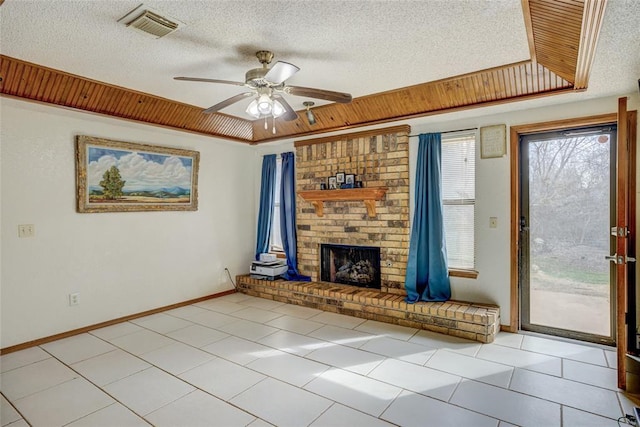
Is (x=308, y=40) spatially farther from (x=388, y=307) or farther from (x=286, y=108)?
(x=388, y=307)

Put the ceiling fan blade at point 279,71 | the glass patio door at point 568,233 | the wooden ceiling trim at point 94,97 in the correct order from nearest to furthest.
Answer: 1. the ceiling fan blade at point 279,71
2. the wooden ceiling trim at point 94,97
3. the glass patio door at point 568,233

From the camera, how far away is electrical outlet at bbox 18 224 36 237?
131 inches

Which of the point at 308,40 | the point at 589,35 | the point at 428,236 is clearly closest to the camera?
the point at 589,35

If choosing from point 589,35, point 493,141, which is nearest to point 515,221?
point 493,141

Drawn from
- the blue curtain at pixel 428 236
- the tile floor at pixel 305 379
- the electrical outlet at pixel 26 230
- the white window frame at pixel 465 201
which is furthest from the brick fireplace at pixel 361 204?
the electrical outlet at pixel 26 230

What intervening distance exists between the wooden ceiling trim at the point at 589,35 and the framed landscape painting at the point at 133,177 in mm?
4228

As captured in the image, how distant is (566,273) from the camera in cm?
345

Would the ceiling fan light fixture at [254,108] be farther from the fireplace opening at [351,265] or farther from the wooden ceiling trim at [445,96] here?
the fireplace opening at [351,265]

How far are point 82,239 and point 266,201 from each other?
8.11 ft

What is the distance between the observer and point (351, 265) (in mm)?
4734

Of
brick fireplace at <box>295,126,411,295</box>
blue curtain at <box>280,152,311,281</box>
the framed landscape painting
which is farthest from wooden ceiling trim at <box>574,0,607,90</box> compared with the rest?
the framed landscape painting

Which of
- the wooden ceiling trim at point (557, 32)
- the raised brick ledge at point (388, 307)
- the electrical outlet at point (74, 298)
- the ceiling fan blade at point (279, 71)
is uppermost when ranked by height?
the wooden ceiling trim at point (557, 32)

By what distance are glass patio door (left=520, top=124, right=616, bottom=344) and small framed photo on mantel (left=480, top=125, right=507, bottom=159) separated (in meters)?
0.21

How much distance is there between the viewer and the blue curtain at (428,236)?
393 centimetres
